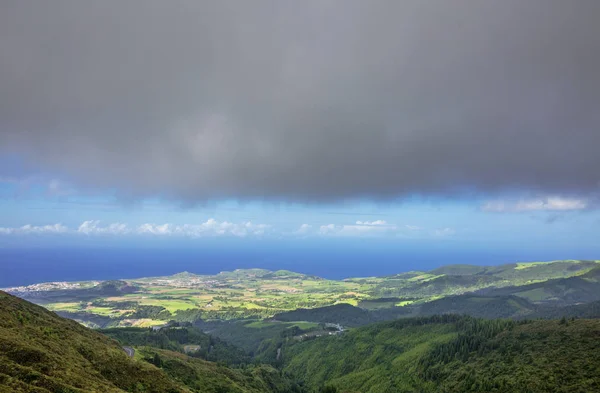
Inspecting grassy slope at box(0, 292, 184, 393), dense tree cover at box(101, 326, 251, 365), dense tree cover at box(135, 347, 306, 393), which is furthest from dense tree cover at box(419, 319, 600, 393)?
dense tree cover at box(101, 326, 251, 365)

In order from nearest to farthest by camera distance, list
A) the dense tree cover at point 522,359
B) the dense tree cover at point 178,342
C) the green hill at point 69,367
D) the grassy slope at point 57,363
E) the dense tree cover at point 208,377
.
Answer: the grassy slope at point 57,363 → the green hill at point 69,367 → the dense tree cover at point 208,377 → the dense tree cover at point 522,359 → the dense tree cover at point 178,342

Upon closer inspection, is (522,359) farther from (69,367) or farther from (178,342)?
(178,342)

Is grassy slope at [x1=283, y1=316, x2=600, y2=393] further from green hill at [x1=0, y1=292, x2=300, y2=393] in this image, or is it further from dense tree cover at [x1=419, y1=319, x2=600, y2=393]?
green hill at [x1=0, y1=292, x2=300, y2=393]

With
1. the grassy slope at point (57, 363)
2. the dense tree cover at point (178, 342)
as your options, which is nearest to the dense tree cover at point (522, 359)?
the grassy slope at point (57, 363)

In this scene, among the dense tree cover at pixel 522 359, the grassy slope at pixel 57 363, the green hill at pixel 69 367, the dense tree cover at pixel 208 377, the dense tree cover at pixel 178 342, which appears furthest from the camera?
the dense tree cover at pixel 178 342

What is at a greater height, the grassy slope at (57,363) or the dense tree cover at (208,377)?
the grassy slope at (57,363)

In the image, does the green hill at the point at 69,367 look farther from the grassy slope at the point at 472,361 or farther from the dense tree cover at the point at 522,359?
the dense tree cover at the point at 522,359

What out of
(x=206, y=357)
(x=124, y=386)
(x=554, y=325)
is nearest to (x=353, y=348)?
(x=206, y=357)
